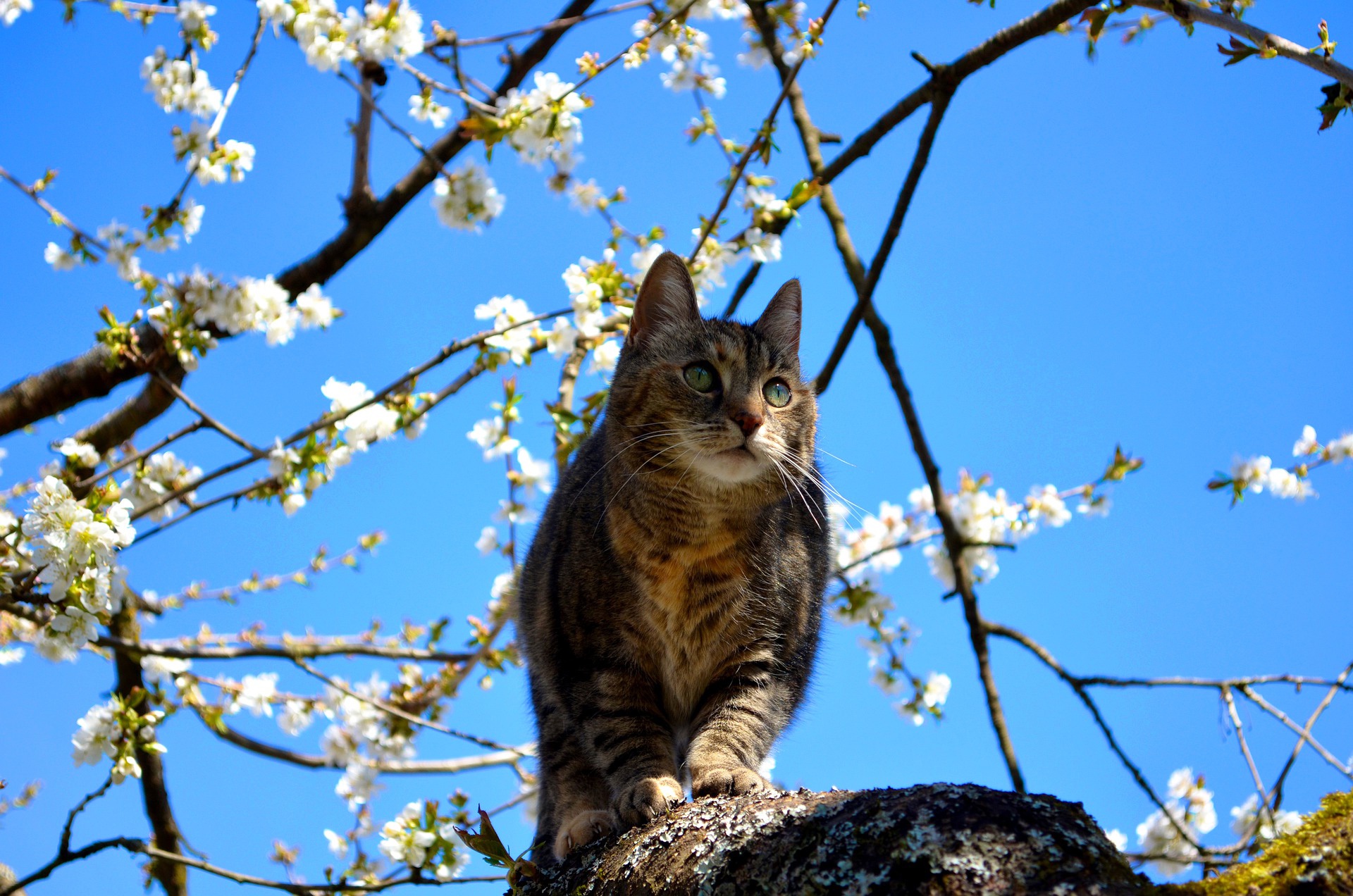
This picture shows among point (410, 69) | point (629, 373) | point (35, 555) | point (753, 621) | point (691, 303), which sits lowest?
point (753, 621)

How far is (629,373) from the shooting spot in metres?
2.39

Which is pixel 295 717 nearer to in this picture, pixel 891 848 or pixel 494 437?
pixel 494 437

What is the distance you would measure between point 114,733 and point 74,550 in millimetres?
843

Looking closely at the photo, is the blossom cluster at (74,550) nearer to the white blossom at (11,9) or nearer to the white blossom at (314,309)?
the white blossom at (314,309)

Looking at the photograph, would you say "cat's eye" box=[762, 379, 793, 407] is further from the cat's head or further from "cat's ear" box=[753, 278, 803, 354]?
"cat's ear" box=[753, 278, 803, 354]

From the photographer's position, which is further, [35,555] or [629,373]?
[629,373]

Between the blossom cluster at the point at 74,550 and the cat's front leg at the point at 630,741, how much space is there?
3.91 ft

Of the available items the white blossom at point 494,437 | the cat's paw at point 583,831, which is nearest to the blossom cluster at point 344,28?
the white blossom at point 494,437

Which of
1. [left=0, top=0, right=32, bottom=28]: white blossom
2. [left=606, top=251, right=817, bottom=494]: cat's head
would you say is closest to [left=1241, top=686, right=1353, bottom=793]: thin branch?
[left=606, top=251, right=817, bottom=494]: cat's head

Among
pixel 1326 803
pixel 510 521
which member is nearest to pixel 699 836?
pixel 1326 803

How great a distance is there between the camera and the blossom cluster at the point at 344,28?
3.15 meters

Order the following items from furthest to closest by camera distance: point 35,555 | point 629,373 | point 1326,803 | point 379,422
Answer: point 379,422 < point 629,373 < point 35,555 < point 1326,803

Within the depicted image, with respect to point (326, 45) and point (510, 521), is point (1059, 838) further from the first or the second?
point (326, 45)

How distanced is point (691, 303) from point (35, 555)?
1.69 m
